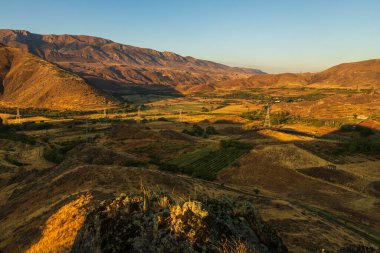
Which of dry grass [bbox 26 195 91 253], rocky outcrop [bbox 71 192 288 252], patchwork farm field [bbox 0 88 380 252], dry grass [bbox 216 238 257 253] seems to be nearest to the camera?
dry grass [bbox 216 238 257 253]

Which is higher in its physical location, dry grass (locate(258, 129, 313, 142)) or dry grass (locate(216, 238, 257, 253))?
dry grass (locate(216, 238, 257, 253))

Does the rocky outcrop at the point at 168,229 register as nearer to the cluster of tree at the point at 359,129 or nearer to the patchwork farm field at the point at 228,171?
the patchwork farm field at the point at 228,171

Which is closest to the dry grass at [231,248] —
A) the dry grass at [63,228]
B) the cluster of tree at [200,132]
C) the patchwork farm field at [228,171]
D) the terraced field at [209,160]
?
the dry grass at [63,228]

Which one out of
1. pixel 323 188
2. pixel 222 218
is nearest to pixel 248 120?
pixel 323 188

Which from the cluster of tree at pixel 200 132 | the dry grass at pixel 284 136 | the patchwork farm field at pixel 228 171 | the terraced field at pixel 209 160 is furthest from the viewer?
the cluster of tree at pixel 200 132

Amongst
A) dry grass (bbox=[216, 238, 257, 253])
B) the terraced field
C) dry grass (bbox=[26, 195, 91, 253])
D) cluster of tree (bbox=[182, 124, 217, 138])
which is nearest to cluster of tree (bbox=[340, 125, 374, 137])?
cluster of tree (bbox=[182, 124, 217, 138])

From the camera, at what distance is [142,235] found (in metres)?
13.1

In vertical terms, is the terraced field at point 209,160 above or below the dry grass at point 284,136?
below

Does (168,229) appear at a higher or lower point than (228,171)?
higher

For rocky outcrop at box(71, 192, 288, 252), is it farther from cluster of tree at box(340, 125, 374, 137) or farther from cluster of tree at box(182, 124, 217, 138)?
cluster of tree at box(340, 125, 374, 137)

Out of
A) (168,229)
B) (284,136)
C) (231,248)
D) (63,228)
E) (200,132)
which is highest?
(168,229)

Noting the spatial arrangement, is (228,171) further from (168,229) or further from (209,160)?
(168,229)

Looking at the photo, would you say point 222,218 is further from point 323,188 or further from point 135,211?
point 323,188

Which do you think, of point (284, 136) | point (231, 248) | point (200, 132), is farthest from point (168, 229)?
point (200, 132)
